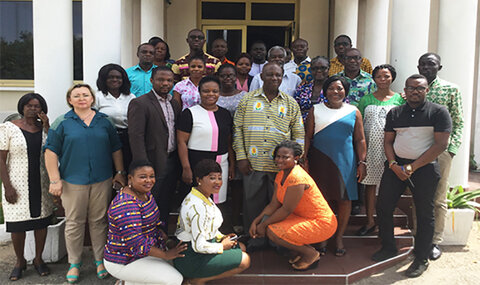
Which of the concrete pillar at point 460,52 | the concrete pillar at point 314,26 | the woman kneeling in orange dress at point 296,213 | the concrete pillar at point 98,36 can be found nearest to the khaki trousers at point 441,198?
the concrete pillar at point 460,52

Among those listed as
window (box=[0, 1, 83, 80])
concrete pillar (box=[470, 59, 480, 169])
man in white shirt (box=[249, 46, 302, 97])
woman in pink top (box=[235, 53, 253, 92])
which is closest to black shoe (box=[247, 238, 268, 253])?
man in white shirt (box=[249, 46, 302, 97])

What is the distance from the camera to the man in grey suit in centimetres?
372

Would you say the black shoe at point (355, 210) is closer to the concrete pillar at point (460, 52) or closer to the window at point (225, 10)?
the concrete pillar at point (460, 52)

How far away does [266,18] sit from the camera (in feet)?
31.7

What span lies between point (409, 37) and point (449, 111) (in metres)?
1.34

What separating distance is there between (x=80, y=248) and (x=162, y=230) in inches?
31.3

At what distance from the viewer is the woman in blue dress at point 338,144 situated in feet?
13.3

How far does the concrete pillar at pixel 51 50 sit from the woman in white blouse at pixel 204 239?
2.23 metres

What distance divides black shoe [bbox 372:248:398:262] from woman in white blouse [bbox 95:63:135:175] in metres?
2.63

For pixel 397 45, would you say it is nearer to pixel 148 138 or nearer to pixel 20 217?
pixel 148 138

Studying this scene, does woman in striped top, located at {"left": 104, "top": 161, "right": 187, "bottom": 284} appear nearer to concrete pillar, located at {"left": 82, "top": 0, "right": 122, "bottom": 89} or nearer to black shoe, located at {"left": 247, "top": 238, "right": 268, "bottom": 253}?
black shoe, located at {"left": 247, "top": 238, "right": 268, "bottom": 253}

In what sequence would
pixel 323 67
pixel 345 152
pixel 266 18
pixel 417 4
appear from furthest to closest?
pixel 266 18, pixel 417 4, pixel 323 67, pixel 345 152

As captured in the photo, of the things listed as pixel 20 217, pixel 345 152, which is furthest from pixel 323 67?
pixel 20 217

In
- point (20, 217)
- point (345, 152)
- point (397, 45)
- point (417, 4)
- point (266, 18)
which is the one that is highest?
point (266, 18)
